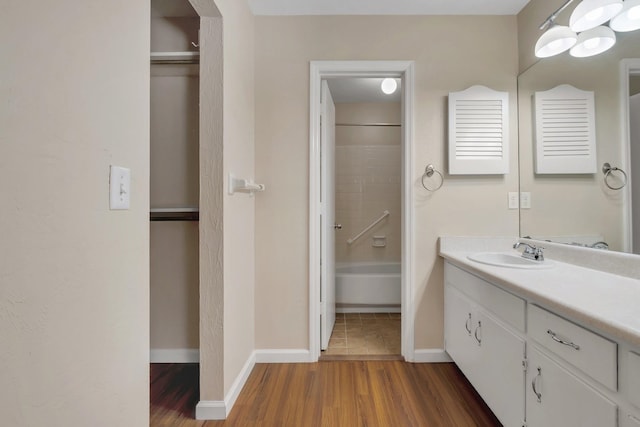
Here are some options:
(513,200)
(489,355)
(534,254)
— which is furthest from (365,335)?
(513,200)

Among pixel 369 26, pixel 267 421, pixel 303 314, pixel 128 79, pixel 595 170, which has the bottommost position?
pixel 267 421

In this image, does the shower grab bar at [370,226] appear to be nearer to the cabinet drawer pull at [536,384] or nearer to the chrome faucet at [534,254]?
the chrome faucet at [534,254]

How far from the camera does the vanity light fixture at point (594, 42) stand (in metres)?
1.53

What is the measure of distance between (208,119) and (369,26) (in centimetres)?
143

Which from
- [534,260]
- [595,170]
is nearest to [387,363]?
[534,260]

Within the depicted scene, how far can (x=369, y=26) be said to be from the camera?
2314mm

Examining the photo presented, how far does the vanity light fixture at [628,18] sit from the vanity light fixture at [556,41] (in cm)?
23

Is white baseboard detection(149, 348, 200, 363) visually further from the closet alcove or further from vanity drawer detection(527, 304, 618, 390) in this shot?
Result: vanity drawer detection(527, 304, 618, 390)

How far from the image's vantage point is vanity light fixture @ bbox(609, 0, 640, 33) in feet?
4.55

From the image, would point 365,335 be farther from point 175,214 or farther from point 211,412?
point 175,214

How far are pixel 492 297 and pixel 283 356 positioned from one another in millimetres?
1468

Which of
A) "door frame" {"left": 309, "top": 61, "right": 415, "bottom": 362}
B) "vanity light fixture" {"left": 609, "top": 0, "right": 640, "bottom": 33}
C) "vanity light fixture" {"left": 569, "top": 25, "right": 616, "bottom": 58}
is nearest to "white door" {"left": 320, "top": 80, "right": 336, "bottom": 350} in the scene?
"door frame" {"left": 309, "top": 61, "right": 415, "bottom": 362}

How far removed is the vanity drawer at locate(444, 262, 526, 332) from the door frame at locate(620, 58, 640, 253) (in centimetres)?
60

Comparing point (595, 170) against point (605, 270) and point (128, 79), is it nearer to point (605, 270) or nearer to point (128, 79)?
point (605, 270)
